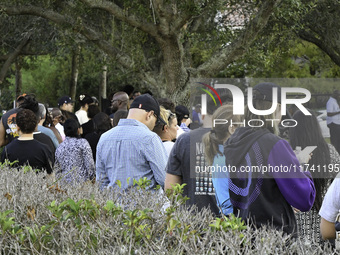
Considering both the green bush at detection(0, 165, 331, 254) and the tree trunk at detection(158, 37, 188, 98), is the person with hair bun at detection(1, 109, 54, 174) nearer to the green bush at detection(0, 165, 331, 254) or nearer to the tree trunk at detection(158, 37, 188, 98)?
the green bush at detection(0, 165, 331, 254)

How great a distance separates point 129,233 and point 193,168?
5.97 feet

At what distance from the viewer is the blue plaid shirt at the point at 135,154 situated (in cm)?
548

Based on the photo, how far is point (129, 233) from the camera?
3355mm

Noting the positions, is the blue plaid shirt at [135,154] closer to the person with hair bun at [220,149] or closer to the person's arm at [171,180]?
the person's arm at [171,180]

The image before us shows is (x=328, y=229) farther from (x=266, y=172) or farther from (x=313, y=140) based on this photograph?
(x=313, y=140)

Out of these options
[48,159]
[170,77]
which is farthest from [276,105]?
[170,77]

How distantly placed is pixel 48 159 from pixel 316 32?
54.0ft

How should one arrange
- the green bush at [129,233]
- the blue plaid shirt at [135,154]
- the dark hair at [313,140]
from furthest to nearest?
the blue plaid shirt at [135,154]
the dark hair at [313,140]
the green bush at [129,233]

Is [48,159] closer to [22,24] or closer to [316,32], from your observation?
[316,32]

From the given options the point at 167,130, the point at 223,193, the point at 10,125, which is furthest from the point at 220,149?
the point at 10,125

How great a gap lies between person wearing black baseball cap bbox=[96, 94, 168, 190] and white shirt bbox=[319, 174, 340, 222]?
1.74 meters

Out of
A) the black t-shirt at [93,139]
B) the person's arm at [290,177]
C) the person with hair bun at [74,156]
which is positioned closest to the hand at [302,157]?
the person's arm at [290,177]

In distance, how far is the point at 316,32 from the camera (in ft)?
72.1

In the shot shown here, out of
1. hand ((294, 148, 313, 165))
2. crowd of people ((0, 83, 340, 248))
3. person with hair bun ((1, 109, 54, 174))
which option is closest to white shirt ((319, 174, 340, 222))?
crowd of people ((0, 83, 340, 248))
